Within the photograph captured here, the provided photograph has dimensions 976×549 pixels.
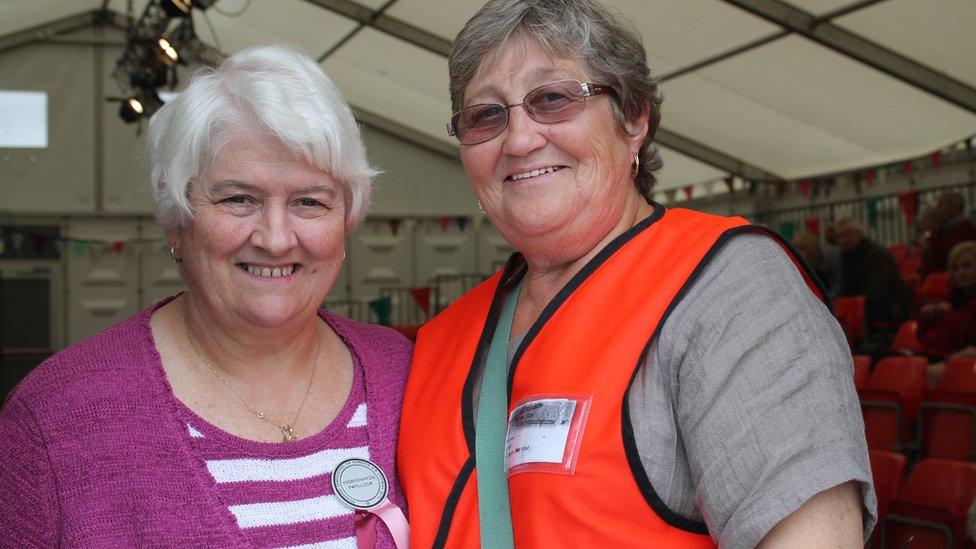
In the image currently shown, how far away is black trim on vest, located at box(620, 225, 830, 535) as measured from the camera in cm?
135

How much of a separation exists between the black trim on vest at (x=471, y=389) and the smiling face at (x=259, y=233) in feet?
1.07

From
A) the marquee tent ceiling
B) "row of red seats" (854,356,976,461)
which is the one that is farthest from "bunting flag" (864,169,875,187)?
"row of red seats" (854,356,976,461)

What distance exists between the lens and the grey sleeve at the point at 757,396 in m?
1.24

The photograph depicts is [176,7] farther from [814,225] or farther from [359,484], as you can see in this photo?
[814,225]

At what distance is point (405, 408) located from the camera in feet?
6.23

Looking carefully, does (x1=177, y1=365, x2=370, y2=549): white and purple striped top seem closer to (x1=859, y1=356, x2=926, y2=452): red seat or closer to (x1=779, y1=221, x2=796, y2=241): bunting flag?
(x1=859, y1=356, x2=926, y2=452): red seat

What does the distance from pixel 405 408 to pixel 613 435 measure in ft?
2.04

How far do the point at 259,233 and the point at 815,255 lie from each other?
290 inches

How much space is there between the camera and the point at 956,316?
616 centimetres

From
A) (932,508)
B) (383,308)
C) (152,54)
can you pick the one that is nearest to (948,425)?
(932,508)

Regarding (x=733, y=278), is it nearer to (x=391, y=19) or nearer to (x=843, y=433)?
(x=843, y=433)

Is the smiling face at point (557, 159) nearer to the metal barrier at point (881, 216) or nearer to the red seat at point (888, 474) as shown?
the red seat at point (888, 474)

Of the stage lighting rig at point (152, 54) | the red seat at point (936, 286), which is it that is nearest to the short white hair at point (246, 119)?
the stage lighting rig at point (152, 54)

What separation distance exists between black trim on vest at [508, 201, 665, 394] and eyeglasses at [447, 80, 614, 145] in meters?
0.23
